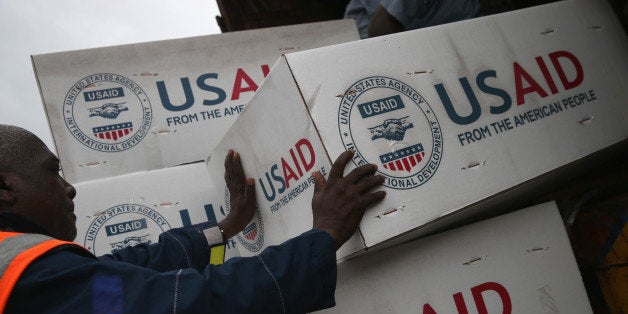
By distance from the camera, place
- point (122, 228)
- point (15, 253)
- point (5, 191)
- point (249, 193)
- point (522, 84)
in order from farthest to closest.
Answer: point (122, 228) < point (249, 193) < point (522, 84) < point (5, 191) < point (15, 253)

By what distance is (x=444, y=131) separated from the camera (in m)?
1.21

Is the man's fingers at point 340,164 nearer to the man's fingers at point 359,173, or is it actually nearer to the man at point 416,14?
the man's fingers at point 359,173

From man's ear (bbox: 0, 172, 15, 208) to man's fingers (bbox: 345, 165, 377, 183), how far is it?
64 centimetres

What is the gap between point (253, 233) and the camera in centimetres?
156

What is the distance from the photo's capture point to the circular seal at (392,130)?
113 centimetres

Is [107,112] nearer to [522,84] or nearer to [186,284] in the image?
[186,284]

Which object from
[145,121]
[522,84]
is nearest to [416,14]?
[522,84]

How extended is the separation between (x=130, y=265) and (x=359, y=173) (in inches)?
18.1

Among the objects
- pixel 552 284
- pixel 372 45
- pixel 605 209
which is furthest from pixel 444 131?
pixel 605 209

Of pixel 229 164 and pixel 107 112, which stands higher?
pixel 107 112

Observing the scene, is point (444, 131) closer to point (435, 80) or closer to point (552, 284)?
point (435, 80)

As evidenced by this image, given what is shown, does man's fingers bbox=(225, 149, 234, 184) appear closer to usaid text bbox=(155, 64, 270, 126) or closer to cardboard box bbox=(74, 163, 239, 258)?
cardboard box bbox=(74, 163, 239, 258)

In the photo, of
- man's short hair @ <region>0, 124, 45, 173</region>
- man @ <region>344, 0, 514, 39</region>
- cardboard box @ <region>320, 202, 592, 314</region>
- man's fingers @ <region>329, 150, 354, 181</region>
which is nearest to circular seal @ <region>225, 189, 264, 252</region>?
cardboard box @ <region>320, 202, 592, 314</region>

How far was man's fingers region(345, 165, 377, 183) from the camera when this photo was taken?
109 cm
